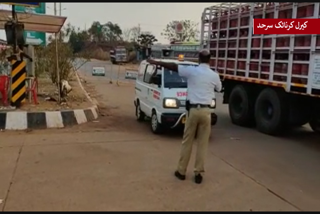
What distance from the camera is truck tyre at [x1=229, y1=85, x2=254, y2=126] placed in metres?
8.95

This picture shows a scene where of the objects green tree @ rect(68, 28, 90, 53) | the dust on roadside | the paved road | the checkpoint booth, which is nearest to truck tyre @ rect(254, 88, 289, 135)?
the paved road

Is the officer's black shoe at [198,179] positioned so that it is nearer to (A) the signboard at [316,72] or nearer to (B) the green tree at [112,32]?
(A) the signboard at [316,72]

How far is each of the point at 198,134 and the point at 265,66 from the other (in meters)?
3.71

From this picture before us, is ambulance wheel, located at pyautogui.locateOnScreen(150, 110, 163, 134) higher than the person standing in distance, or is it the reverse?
the person standing in distance

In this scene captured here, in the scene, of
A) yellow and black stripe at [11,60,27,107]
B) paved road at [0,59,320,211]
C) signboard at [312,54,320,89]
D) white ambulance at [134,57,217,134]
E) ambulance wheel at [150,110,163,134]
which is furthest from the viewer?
yellow and black stripe at [11,60,27,107]

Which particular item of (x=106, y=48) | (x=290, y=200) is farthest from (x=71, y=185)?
(x=106, y=48)

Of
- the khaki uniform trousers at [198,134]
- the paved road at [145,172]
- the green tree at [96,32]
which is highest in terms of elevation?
the green tree at [96,32]

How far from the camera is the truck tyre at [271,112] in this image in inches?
301

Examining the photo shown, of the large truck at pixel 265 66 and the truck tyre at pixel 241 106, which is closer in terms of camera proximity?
the large truck at pixel 265 66

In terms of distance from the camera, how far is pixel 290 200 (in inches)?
168

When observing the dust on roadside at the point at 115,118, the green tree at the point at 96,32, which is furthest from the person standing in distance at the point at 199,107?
the green tree at the point at 96,32

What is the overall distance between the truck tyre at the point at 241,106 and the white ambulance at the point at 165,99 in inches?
62.7

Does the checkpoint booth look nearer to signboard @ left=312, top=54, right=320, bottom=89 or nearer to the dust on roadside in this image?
the dust on roadside

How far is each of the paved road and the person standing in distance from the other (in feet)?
0.87
